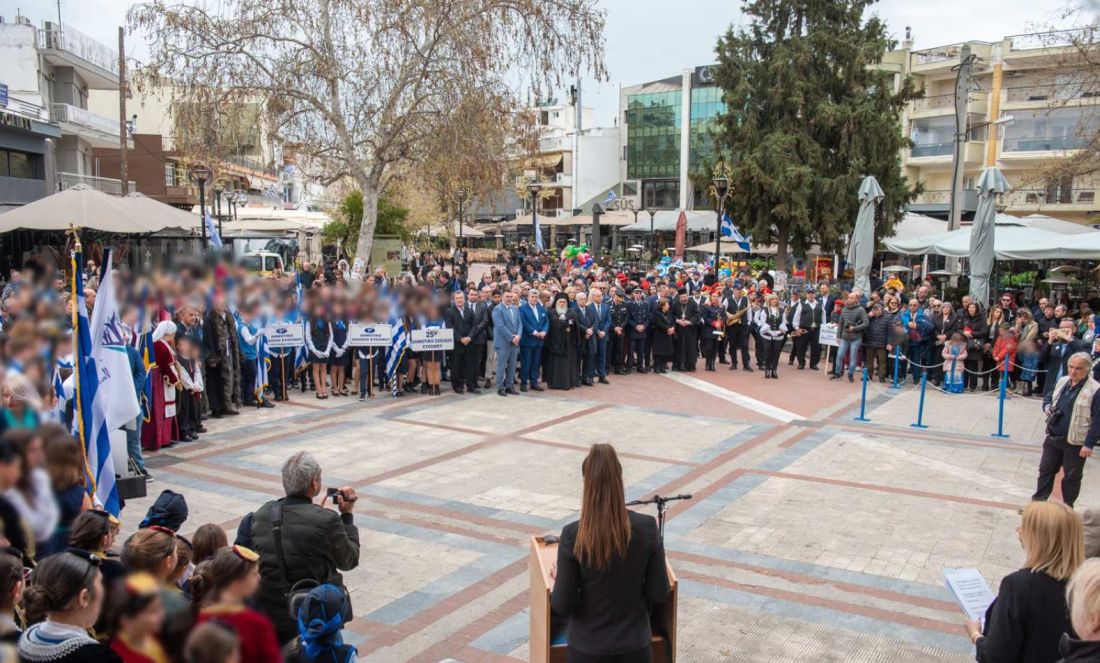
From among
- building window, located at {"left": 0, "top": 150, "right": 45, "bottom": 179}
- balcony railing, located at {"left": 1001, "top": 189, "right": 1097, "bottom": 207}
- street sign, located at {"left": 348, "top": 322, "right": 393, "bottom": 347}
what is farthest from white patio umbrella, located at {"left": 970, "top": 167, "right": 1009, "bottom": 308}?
building window, located at {"left": 0, "top": 150, "right": 45, "bottom": 179}

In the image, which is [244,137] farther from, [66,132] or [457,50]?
[66,132]

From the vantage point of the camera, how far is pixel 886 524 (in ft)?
26.7

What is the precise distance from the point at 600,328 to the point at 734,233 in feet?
59.4

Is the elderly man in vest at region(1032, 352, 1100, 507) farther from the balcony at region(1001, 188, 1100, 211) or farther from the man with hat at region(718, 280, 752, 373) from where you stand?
the balcony at region(1001, 188, 1100, 211)

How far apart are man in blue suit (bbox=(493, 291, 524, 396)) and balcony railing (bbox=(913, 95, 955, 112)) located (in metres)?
37.1

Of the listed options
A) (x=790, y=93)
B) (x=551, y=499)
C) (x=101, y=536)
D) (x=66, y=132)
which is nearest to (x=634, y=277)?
(x=790, y=93)

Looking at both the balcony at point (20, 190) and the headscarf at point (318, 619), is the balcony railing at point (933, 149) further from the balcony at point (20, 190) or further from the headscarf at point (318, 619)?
the headscarf at point (318, 619)

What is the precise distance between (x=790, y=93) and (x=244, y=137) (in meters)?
19.1

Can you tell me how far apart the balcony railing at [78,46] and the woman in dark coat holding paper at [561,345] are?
26991mm

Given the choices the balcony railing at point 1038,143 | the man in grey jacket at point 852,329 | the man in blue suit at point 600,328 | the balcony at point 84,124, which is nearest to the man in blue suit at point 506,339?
the man in blue suit at point 600,328

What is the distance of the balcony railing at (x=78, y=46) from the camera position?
31.8 meters

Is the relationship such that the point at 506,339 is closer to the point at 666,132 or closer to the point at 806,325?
the point at 806,325

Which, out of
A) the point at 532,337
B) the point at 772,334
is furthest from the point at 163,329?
the point at 772,334

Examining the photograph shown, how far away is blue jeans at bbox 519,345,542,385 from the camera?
15148mm
